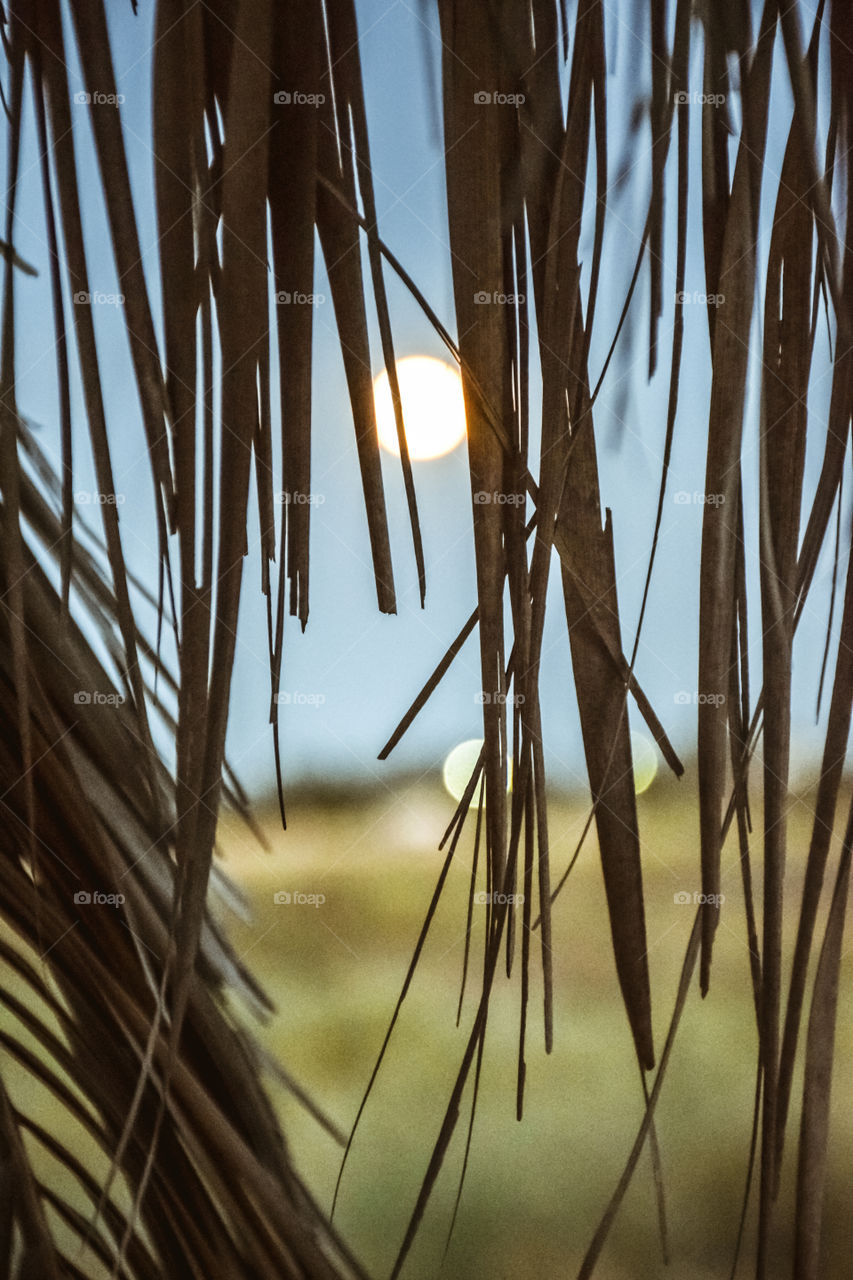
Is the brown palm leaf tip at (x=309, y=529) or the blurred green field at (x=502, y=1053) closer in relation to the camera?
the brown palm leaf tip at (x=309, y=529)

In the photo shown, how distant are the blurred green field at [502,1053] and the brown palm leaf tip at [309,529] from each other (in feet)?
0.54

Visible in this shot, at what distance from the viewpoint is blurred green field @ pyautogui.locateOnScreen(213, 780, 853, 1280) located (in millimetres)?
662

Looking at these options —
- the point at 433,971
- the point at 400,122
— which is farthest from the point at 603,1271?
the point at 400,122

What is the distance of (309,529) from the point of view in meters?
0.47

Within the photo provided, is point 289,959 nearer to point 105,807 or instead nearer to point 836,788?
point 105,807

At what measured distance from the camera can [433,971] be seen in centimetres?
67

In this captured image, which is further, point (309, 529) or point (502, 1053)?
point (502, 1053)

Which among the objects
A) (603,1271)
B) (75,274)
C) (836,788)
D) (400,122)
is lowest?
(603,1271)

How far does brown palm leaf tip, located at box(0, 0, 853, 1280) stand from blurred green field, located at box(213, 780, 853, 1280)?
166 mm

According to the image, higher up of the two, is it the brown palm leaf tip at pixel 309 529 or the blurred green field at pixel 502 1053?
the brown palm leaf tip at pixel 309 529

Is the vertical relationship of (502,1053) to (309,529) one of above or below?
below

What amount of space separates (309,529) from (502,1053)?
46 cm

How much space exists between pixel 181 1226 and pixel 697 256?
2.37 ft

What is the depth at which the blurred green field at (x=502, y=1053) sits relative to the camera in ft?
2.17
